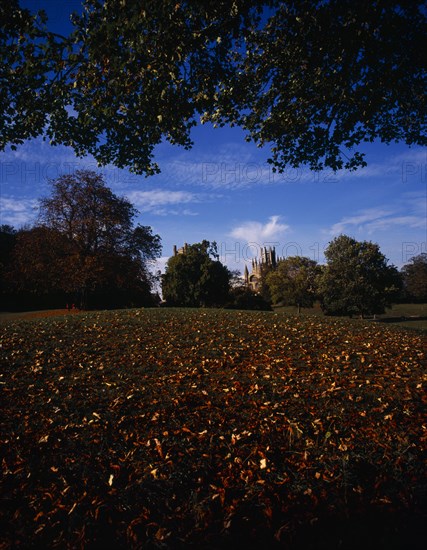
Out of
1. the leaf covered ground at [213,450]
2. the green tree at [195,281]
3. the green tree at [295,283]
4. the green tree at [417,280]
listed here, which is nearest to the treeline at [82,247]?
the green tree at [195,281]

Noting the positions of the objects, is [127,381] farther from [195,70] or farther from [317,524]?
[195,70]

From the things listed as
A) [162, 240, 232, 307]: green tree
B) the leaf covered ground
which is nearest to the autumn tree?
[162, 240, 232, 307]: green tree

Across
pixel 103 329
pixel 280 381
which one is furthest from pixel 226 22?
pixel 103 329

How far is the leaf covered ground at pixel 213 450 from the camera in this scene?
3062 mm

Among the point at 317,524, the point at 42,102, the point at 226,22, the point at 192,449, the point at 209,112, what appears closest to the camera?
the point at 317,524

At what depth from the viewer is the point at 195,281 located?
140 ft

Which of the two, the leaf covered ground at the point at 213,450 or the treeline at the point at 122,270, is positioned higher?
the treeline at the point at 122,270

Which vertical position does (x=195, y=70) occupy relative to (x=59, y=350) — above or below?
above

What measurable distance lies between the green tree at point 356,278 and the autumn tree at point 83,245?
23.3 metres

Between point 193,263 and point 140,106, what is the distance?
1423 inches

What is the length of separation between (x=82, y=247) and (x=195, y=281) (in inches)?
719

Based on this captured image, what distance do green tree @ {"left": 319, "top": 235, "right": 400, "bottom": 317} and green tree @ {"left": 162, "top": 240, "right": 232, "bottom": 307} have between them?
563 inches

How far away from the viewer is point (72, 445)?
452 centimetres

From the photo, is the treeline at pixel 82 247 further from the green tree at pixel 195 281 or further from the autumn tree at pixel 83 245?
the green tree at pixel 195 281
